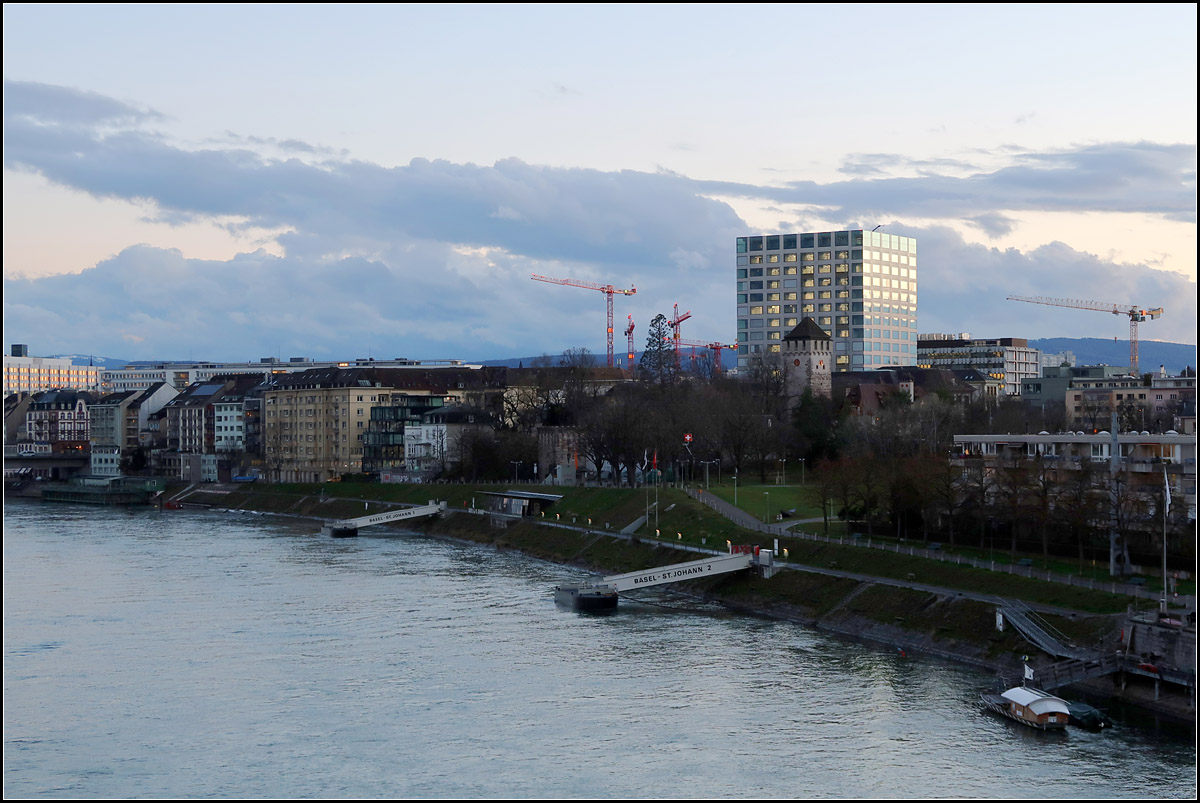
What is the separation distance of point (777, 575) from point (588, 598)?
35.9 feet

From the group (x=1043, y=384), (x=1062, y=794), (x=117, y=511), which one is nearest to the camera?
(x=1062, y=794)

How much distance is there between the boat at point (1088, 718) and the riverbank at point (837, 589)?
2734 mm

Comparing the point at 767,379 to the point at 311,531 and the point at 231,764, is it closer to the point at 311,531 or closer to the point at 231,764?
the point at 311,531

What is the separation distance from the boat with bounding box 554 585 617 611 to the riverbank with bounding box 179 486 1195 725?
674 centimetres

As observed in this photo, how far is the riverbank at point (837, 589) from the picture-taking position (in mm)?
55469

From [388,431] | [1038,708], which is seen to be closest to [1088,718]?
[1038,708]

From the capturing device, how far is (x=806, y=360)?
536 ft

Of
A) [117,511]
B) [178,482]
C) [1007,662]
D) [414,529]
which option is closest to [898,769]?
[1007,662]

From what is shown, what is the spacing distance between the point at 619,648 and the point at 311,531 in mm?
76880

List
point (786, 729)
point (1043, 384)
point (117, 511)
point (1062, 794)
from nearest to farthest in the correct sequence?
point (1062, 794), point (786, 729), point (117, 511), point (1043, 384)

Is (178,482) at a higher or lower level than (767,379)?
lower

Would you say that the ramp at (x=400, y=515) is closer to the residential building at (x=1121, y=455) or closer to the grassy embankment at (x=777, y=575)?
the grassy embankment at (x=777, y=575)

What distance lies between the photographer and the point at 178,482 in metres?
196

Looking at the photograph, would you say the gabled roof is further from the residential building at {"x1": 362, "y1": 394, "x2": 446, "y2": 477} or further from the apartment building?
the residential building at {"x1": 362, "y1": 394, "x2": 446, "y2": 477}
